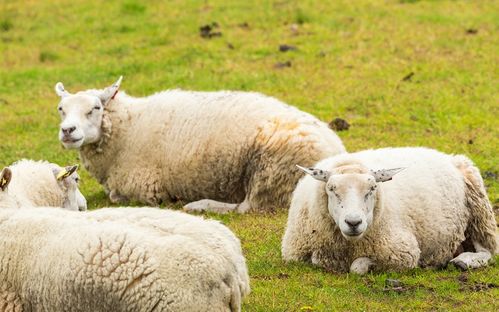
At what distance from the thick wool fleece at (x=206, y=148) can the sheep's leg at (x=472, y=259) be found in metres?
2.44

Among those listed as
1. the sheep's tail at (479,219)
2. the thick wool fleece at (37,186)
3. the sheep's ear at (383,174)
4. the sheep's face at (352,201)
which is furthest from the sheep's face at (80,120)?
the sheep's tail at (479,219)

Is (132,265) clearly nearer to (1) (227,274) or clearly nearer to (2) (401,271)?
(1) (227,274)

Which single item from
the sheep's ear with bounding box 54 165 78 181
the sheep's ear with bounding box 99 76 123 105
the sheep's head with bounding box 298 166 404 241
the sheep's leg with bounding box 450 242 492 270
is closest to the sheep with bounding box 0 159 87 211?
the sheep's ear with bounding box 54 165 78 181

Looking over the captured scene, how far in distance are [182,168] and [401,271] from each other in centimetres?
394

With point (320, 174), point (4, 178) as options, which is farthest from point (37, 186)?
point (320, 174)

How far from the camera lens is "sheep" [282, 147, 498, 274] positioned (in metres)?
8.91

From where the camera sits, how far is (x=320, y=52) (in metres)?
18.5

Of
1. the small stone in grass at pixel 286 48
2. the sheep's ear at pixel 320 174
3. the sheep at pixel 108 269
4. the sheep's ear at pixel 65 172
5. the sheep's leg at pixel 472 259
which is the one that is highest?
the sheep at pixel 108 269

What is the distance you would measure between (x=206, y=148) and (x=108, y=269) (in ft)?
18.7

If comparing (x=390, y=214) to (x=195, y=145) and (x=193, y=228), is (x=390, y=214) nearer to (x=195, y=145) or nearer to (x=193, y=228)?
(x=193, y=228)

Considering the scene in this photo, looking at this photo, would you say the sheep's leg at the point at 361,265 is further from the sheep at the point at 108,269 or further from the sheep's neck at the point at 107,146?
the sheep's neck at the point at 107,146

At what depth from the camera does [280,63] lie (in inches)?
717

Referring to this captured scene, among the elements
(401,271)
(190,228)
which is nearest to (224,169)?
(401,271)

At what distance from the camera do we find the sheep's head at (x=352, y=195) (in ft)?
28.3
